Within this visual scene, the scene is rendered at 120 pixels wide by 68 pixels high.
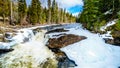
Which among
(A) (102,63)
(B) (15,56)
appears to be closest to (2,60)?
(B) (15,56)

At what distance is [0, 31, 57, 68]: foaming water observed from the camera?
20922 mm

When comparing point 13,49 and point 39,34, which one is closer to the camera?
point 13,49

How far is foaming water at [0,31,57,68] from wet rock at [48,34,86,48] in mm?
827

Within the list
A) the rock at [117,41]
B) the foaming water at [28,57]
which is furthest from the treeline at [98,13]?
the foaming water at [28,57]

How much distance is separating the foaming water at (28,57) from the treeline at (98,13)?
10.1m

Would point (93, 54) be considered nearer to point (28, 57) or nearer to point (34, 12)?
point (28, 57)

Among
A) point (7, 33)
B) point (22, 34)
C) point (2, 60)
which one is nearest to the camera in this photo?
point (2, 60)

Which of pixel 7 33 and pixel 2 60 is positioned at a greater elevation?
pixel 7 33

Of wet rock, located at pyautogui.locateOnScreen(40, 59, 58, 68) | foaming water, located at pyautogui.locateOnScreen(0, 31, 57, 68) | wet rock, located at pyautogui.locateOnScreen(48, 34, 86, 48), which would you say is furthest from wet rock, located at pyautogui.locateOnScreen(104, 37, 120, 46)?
wet rock, located at pyautogui.locateOnScreen(40, 59, 58, 68)

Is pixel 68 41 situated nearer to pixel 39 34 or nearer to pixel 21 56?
pixel 21 56

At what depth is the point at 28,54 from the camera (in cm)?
2319

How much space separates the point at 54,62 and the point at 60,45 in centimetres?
328

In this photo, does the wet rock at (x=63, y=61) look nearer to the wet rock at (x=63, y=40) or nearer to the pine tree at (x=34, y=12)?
the wet rock at (x=63, y=40)

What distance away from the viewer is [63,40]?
2483 centimetres
